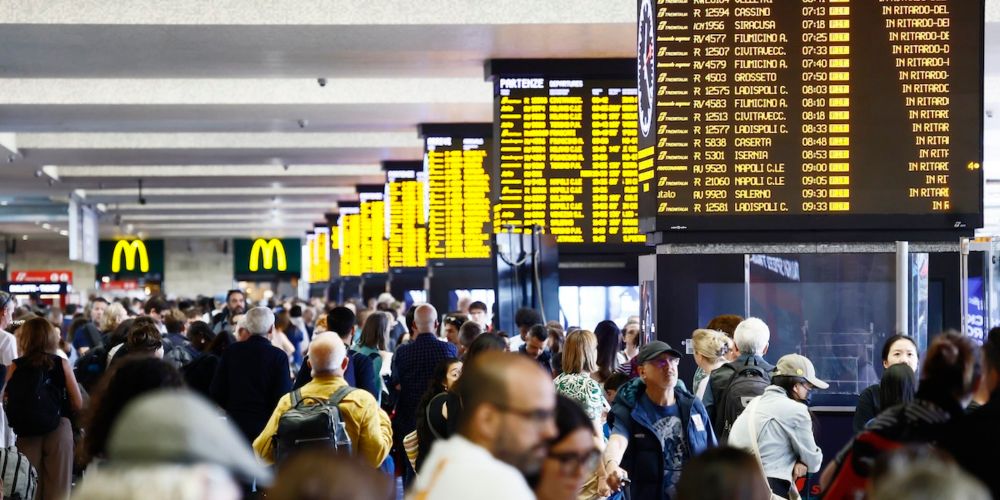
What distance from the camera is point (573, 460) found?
3.72m

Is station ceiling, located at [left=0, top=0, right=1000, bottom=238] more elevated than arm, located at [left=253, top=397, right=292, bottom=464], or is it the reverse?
station ceiling, located at [left=0, top=0, right=1000, bottom=238]

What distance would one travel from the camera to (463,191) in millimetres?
19547

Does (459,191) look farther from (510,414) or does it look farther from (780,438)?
(510,414)

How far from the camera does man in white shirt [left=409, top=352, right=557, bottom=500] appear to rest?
3.05 m

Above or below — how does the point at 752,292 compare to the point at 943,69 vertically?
below

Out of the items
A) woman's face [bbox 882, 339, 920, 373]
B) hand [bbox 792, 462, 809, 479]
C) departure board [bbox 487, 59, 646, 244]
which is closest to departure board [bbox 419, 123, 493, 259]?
departure board [bbox 487, 59, 646, 244]

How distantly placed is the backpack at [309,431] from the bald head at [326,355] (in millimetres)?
351

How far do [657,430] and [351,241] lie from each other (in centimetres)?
2757

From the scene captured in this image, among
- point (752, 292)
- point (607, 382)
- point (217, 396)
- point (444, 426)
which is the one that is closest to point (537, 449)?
point (444, 426)

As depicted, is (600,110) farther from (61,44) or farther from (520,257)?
(61,44)

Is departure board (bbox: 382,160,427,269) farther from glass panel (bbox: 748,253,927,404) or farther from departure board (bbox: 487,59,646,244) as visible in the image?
glass panel (bbox: 748,253,927,404)

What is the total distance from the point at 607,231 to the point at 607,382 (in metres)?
7.08

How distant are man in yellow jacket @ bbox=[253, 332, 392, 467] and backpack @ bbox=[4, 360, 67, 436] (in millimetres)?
2781

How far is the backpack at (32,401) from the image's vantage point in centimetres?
902
